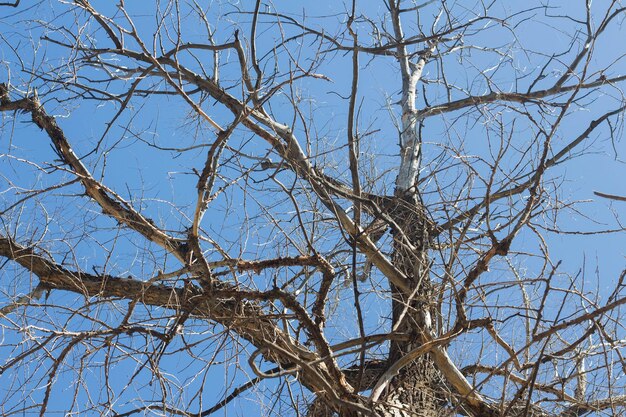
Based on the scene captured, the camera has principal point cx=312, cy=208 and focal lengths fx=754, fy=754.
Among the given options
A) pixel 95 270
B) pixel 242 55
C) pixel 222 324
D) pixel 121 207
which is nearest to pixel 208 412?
pixel 222 324

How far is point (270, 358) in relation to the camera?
435cm

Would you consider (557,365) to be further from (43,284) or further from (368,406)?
(43,284)

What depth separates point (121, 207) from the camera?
14.8 ft

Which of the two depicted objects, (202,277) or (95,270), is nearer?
(202,277)

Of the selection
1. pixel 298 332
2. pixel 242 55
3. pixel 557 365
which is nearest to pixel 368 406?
pixel 298 332

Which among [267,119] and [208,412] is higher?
[267,119]

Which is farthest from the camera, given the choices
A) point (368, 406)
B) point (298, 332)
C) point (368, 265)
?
point (368, 265)

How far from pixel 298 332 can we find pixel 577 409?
1.71m

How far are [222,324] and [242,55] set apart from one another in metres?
1.56

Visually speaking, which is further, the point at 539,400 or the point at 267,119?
the point at 267,119

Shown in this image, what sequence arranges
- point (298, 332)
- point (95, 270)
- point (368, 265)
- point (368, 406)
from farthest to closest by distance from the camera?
point (368, 265)
point (95, 270)
point (298, 332)
point (368, 406)

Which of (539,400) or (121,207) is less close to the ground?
Answer: (121,207)

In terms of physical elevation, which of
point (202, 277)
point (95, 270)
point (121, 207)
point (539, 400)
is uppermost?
point (121, 207)

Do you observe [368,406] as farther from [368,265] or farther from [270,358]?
[368,265]
